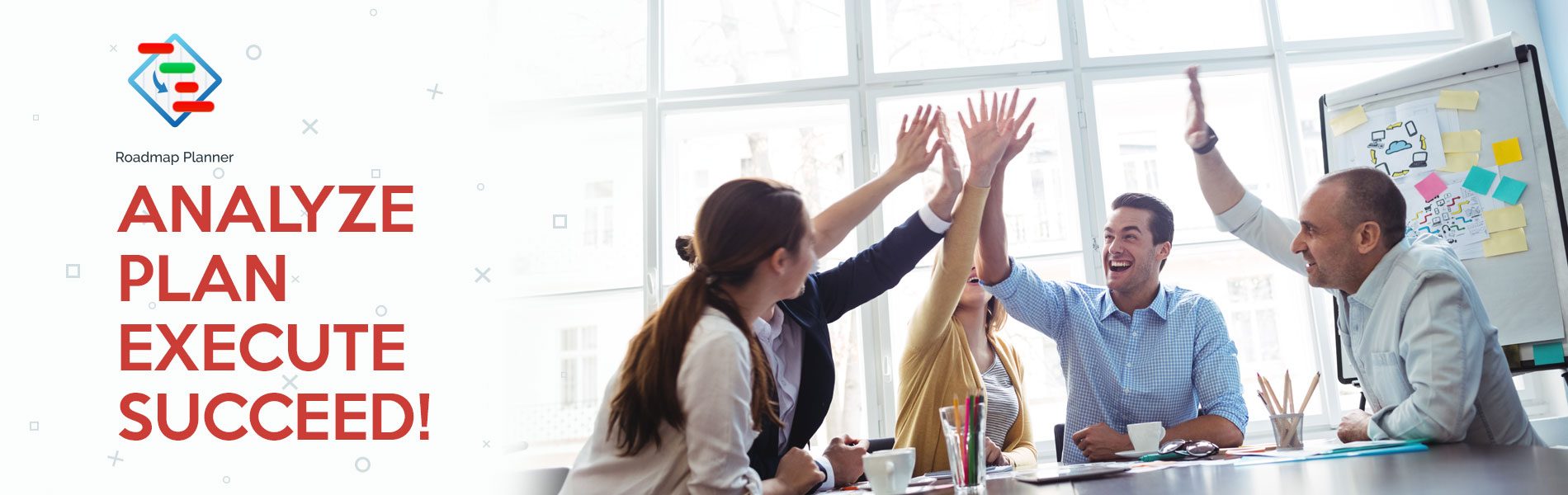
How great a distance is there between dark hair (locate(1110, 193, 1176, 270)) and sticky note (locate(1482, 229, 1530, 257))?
1.06 metres

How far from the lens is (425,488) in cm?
315

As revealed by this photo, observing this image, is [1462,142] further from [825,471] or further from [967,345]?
[825,471]

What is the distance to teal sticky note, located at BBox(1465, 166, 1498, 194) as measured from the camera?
105 inches

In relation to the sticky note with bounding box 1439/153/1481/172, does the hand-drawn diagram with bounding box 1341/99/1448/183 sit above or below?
above

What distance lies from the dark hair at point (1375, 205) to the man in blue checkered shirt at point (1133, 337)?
0.51 m

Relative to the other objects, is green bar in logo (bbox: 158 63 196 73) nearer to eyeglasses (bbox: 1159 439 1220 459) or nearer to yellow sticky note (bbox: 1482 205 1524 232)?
eyeglasses (bbox: 1159 439 1220 459)

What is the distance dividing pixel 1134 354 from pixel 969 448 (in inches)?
42.1

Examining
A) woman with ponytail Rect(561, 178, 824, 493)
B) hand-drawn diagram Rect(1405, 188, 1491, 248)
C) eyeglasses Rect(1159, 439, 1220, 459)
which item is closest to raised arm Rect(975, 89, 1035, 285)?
eyeglasses Rect(1159, 439, 1220, 459)

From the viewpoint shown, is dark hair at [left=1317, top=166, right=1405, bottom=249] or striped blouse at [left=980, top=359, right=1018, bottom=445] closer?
dark hair at [left=1317, top=166, right=1405, bottom=249]

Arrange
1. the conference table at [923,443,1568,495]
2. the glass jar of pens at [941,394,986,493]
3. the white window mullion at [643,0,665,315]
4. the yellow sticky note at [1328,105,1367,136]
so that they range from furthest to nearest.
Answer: the white window mullion at [643,0,665,315], the yellow sticky note at [1328,105,1367,136], the glass jar of pens at [941,394,986,493], the conference table at [923,443,1568,495]

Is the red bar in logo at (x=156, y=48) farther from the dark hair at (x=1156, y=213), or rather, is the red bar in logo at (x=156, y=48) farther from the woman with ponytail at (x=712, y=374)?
the dark hair at (x=1156, y=213)

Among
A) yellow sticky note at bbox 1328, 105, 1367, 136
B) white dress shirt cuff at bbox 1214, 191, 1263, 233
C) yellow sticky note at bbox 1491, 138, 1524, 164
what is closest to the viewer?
white dress shirt cuff at bbox 1214, 191, 1263, 233

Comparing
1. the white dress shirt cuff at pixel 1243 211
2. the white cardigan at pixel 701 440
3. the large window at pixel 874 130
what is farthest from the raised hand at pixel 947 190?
the large window at pixel 874 130

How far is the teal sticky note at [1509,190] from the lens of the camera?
8.61ft
